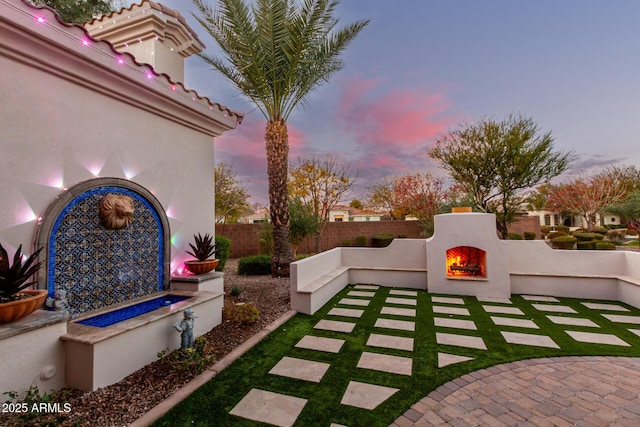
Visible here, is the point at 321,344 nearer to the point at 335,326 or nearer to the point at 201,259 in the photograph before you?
the point at 335,326

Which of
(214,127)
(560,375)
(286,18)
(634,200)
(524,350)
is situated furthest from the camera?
(634,200)

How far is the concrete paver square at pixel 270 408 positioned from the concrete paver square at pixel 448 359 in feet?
6.59

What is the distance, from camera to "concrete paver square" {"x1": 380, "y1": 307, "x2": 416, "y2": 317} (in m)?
5.52

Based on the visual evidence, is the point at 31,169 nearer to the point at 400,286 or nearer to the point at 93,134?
the point at 93,134

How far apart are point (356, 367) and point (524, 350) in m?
2.67

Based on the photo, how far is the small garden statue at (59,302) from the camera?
10.8 feet

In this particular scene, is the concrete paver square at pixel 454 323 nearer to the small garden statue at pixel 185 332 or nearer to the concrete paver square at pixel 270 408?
the concrete paver square at pixel 270 408

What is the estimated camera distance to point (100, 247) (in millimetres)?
4047

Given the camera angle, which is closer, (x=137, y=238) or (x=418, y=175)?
(x=137, y=238)

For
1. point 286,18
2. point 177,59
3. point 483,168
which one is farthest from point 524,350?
point 483,168

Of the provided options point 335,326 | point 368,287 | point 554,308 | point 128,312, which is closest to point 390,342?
point 335,326

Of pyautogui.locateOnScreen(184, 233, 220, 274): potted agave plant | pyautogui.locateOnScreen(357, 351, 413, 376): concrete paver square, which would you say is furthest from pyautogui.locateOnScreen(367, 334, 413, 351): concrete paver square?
pyautogui.locateOnScreen(184, 233, 220, 274): potted agave plant

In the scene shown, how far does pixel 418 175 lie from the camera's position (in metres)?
23.4

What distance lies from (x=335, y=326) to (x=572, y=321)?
15.4 feet
